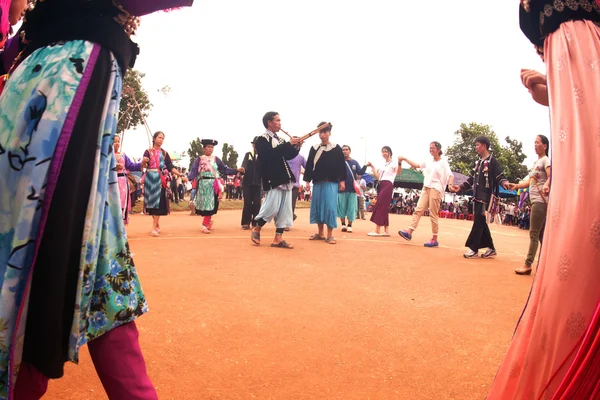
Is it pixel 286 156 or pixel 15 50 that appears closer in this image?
pixel 15 50

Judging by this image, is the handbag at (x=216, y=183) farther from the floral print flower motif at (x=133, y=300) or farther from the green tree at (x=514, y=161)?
the green tree at (x=514, y=161)

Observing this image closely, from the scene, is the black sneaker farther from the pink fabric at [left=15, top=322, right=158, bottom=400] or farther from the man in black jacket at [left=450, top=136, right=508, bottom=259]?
the pink fabric at [left=15, top=322, right=158, bottom=400]

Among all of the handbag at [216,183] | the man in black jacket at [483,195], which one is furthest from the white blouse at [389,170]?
the handbag at [216,183]

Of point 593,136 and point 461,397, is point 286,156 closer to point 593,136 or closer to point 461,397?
point 461,397

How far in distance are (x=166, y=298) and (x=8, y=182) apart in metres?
2.45

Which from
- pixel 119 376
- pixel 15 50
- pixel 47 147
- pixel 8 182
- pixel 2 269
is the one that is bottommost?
pixel 119 376

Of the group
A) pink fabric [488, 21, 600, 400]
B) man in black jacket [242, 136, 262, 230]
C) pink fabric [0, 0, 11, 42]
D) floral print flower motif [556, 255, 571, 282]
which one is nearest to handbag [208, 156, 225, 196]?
man in black jacket [242, 136, 262, 230]

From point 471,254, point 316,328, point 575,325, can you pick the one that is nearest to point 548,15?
point 575,325

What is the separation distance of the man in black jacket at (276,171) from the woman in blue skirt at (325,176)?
1.30m

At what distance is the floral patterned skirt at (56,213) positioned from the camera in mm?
1160

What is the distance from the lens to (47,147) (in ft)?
3.93

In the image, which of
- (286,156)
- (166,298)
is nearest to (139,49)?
(166,298)

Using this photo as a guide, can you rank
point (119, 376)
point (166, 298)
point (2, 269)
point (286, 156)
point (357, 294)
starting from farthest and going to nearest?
point (286, 156), point (357, 294), point (166, 298), point (119, 376), point (2, 269)

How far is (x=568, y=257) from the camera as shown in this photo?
3.94 feet
